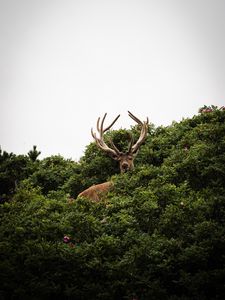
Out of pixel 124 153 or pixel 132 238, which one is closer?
pixel 132 238

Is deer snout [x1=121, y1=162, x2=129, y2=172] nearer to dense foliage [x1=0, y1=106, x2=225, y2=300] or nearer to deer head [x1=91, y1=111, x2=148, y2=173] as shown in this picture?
deer head [x1=91, y1=111, x2=148, y2=173]

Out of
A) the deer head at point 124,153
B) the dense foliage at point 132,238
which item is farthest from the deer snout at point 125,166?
the dense foliage at point 132,238

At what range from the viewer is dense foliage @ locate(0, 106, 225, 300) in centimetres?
696

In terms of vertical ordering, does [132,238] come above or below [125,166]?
below

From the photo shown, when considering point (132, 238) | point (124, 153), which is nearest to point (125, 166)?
point (124, 153)

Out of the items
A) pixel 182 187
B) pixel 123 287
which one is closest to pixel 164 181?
pixel 182 187

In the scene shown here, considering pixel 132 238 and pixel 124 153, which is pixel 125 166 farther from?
pixel 132 238

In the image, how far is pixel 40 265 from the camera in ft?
24.0

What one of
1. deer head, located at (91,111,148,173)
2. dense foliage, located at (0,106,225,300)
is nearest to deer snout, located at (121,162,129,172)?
deer head, located at (91,111,148,173)

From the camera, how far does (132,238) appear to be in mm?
7938

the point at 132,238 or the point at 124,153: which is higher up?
the point at 124,153

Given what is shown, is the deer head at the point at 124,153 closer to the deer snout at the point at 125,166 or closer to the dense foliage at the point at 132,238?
the deer snout at the point at 125,166

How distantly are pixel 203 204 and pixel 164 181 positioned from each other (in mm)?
1686

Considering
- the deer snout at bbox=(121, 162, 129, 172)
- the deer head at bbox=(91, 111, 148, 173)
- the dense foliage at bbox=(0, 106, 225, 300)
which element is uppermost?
the deer head at bbox=(91, 111, 148, 173)
